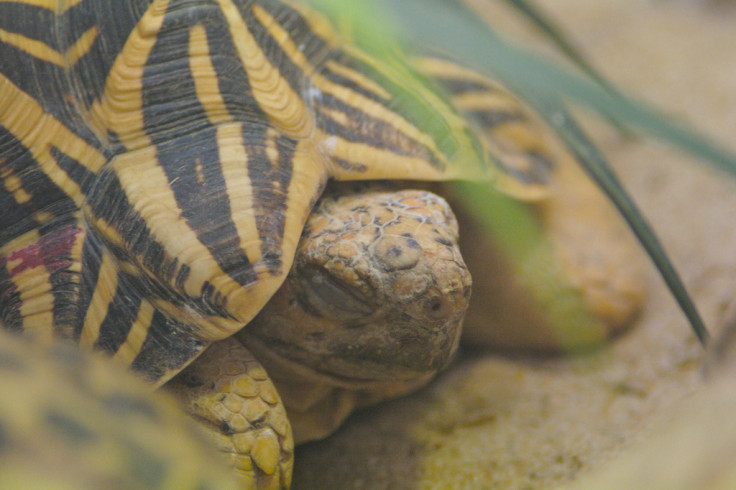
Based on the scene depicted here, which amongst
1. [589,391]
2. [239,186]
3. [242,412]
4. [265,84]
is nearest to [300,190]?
[239,186]

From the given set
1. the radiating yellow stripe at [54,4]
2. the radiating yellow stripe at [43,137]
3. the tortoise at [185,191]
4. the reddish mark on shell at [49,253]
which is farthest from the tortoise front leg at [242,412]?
the radiating yellow stripe at [54,4]

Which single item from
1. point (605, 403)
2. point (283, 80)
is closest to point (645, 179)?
point (605, 403)

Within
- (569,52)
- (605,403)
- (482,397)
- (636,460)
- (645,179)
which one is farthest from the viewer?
(645,179)

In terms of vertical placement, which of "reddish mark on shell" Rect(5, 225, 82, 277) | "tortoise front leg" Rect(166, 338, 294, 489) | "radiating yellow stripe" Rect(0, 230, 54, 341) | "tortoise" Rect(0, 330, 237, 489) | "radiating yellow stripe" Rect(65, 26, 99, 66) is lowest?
"tortoise front leg" Rect(166, 338, 294, 489)

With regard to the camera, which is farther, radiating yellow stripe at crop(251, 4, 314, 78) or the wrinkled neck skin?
radiating yellow stripe at crop(251, 4, 314, 78)

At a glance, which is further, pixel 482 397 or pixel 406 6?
pixel 482 397

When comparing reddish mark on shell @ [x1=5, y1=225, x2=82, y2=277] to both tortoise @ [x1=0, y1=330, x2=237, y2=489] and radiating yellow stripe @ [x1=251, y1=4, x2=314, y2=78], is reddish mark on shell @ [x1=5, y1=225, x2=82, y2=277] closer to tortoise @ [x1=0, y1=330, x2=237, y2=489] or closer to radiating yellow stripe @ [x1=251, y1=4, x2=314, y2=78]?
tortoise @ [x1=0, y1=330, x2=237, y2=489]

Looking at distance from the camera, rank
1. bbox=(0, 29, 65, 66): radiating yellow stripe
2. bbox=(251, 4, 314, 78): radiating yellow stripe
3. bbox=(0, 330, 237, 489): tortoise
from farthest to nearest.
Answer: bbox=(251, 4, 314, 78): radiating yellow stripe
bbox=(0, 29, 65, 66): radiating yellow stripe
bbox=(0, 330, 237, 489): tortoise

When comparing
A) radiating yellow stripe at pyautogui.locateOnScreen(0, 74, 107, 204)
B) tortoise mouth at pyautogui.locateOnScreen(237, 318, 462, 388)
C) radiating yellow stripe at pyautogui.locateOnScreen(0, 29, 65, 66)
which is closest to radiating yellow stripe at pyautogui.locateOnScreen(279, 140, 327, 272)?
tortoise mouth at pyautogui.locateOnScreen(237, 318, 462, 388)

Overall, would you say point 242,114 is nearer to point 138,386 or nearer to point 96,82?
point 96,82
